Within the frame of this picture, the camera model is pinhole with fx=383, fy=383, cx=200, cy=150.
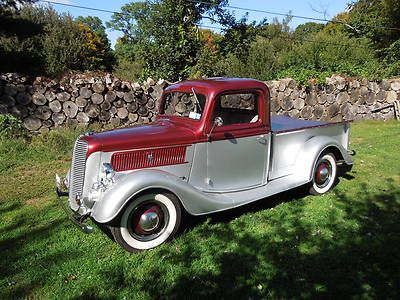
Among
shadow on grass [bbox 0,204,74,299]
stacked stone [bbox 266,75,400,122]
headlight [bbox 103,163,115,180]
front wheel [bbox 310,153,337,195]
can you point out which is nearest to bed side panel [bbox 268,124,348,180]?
front wheel [bbox 310,153,337,195]

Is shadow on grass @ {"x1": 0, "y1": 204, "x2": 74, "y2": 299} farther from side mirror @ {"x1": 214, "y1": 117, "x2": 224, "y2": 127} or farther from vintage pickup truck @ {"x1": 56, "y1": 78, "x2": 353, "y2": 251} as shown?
side mirror @ {"x1": 214, "y1": 117, "x2": 224, "y2": 127}

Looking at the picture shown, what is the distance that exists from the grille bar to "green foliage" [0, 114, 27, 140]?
506 cm

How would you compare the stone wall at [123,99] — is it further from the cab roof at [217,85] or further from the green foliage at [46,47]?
the cab roof at [217,85]

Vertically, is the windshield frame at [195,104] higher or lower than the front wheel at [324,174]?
higher

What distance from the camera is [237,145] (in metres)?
4.72

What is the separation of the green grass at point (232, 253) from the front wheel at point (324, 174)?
0.47 feet

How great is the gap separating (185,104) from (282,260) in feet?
7.43

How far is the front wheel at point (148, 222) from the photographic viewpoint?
3.95 metres

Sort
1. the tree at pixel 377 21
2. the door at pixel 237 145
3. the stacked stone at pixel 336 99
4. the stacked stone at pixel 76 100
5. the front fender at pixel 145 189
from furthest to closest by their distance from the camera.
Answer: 1. the tree at pixel 377 21
2. the stacked stone at pixel 336 99
3. the stacked stone at pixel 76 100
4. the door at pixel 237 145
5. the front fender at pixel 145 189

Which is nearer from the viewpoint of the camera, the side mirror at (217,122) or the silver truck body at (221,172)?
the silver truck body at (221,172)

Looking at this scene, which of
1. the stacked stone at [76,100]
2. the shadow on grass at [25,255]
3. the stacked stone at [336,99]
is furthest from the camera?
the stacked stone at [336,99]

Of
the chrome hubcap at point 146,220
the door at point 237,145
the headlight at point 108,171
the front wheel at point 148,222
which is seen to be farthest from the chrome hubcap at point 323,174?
Answer: the headlight at point 108,171

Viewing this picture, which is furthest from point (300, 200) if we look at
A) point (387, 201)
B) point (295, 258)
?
point (295, 258)

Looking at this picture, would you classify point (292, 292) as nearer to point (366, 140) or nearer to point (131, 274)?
point (131, 274)
